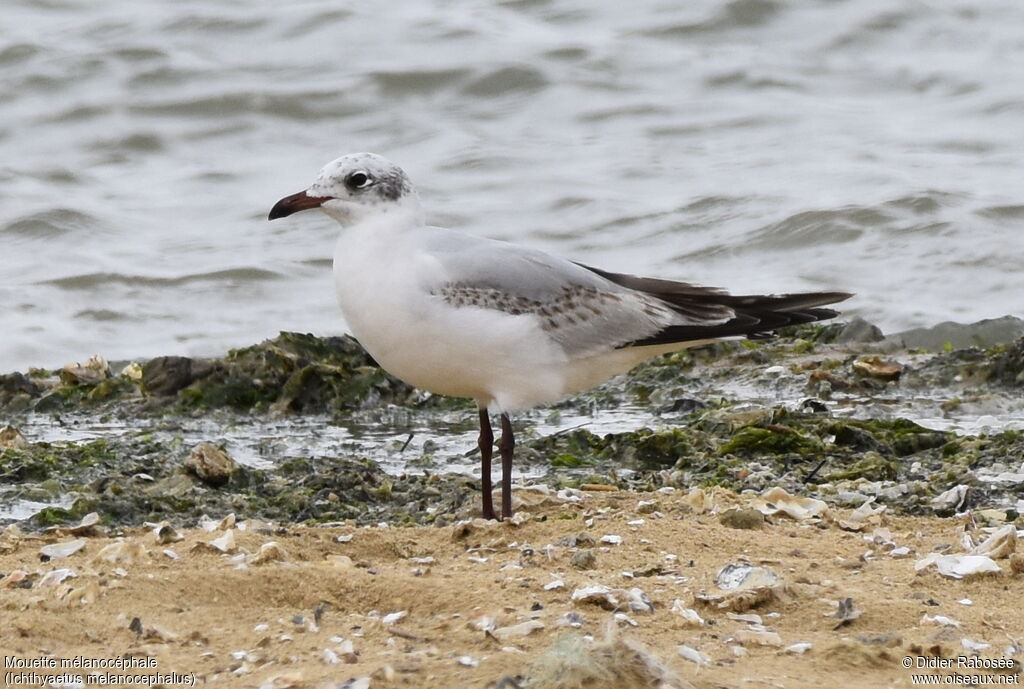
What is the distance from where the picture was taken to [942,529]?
555cm

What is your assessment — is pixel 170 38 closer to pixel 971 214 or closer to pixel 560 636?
pixel 971 214

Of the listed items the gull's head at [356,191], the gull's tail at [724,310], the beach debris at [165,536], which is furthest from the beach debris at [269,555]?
the gull's tail at [724,310]

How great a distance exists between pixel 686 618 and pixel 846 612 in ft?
1.54

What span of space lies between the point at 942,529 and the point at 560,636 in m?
1.96

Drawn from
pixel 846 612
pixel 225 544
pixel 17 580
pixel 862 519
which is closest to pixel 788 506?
pixel 862 519

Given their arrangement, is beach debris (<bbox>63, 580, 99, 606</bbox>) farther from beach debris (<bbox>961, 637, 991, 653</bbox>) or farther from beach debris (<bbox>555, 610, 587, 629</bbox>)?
beach debris (<bbox>961, 637, 991, 653</bbox>)

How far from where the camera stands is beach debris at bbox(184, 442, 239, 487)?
6531 mm

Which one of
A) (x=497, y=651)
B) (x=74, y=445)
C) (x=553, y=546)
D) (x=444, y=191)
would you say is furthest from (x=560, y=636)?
(x=444, y=191)

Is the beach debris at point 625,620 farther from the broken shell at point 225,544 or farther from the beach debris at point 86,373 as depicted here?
the beach debris at point 86,373

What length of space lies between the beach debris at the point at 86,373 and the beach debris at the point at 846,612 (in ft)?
17.0

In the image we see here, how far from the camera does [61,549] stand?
516 cm

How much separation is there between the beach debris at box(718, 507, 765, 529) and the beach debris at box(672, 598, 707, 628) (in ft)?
3.22

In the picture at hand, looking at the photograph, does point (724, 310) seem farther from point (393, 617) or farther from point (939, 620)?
point (393, 617)

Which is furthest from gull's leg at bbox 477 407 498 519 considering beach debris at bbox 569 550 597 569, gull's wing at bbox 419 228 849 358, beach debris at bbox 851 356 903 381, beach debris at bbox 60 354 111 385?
beach debris at bbox 60 354 111 385
